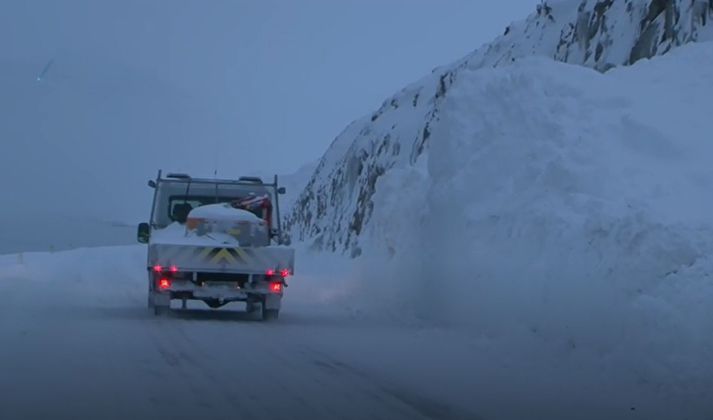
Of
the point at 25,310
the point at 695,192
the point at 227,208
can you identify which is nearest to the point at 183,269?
the point at 227,208

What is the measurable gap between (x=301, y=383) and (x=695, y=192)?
6773 mm

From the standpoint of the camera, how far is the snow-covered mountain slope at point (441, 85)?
2631 cm

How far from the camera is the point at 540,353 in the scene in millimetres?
12359

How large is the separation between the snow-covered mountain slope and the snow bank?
3.27 ft

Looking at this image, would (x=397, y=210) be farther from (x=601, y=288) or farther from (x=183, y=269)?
(x=601, y=288)

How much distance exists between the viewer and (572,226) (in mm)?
14133

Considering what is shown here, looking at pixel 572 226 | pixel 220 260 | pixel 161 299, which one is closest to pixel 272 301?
pixel 220 260

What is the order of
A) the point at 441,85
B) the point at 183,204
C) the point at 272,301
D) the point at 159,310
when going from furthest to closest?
the point at 441,85, the point at 183,204, the point at 159,310, the point at 272,301

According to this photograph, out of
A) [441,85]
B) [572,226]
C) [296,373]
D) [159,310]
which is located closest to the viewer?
[296,373]

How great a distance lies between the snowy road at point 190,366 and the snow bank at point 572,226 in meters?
1.85

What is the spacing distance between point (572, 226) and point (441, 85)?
120 feet

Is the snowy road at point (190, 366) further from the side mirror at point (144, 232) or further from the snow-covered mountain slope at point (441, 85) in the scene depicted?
the snow-covered mountain slope at point (441, 85)

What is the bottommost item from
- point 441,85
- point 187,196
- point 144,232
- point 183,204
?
point 144,232

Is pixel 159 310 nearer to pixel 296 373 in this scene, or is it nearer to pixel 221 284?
pixel 221 284
